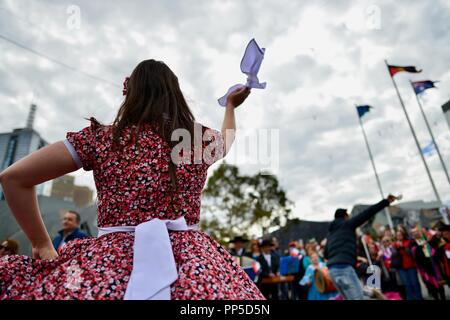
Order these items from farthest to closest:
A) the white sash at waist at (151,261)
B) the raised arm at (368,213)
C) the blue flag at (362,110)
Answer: the blue flag at (362,110) → the raised arm at (368,213) → the white sash at waist at (151,261)

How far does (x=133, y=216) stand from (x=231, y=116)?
0.66 m

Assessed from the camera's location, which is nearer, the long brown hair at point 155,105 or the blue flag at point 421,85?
the long brown hair at point 155,105

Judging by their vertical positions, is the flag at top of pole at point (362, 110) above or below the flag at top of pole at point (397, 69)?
below

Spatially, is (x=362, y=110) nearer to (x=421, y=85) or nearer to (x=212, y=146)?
(x=421, y=85)

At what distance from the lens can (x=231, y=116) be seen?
57.8 inches

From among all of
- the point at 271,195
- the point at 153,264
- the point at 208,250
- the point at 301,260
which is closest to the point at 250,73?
the point at 208,250

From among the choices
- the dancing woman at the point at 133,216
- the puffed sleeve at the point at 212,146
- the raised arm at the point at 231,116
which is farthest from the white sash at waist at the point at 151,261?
the raised arm at the point at 231,116

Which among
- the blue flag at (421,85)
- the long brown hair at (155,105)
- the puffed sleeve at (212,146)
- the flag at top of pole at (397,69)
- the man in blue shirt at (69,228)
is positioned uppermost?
the flag at top of pole at (397,69)

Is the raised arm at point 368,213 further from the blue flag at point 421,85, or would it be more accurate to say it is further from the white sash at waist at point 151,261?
the blue flag at point 421,85

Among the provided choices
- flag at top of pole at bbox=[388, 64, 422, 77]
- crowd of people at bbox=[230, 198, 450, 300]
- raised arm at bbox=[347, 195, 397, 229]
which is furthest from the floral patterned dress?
flag at top of pole at bbox=[388, 64, 422, 77]

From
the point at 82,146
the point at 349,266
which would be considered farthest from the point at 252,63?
the point at 349,266

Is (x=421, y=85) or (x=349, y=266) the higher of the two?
(x=421, y=85)

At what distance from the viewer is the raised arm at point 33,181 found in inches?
39.9

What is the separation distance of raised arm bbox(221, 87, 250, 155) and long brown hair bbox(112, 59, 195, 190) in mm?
178
